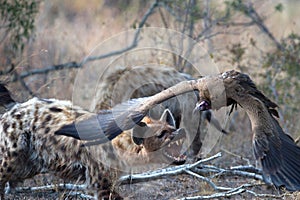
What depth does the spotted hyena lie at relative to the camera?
18.5ft

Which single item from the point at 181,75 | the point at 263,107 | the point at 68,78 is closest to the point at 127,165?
the point at 263,107

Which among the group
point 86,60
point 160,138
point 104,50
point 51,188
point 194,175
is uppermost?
point 104,50

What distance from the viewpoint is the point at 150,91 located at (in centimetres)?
739

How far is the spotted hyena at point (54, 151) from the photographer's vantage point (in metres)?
5.64

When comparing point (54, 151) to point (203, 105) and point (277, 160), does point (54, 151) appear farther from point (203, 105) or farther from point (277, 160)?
point (277, 160)

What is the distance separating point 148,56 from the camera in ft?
31.1

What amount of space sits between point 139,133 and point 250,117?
1.11 m

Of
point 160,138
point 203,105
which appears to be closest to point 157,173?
point 160,138

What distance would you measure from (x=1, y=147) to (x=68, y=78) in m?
3.75

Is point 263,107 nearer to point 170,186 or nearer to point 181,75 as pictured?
point 170,186

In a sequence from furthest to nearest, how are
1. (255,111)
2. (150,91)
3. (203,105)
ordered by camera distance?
(150,91) < (203,105) < (255,111)

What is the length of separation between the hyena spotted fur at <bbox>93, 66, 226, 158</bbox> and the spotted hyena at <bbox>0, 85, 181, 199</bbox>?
1.06m

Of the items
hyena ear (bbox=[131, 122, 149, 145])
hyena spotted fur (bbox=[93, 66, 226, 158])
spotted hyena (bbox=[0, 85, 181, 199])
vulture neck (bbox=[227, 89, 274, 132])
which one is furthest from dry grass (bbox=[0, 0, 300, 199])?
vulture neck (bbox=[227, 89, 274, 132])

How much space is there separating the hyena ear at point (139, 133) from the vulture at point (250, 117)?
30 centimetres
